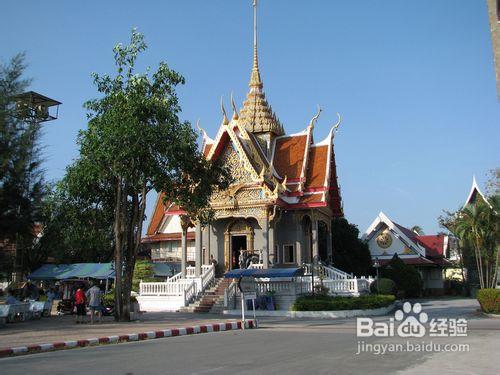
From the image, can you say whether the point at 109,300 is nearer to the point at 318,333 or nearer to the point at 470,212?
the point at 318,333

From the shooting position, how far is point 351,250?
38.8m

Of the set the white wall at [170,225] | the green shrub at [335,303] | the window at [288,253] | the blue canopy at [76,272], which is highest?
the white wall at [170,225]

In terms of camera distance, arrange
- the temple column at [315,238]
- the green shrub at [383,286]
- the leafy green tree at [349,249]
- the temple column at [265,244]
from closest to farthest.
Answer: the temple column at [265,244]
the temple column at [315,238]
the green shrub at [383,286]
the leafy green tree at [349,249]

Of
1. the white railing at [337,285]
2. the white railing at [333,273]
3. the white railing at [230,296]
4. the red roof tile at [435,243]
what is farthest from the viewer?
the red roof tile at [435,243]

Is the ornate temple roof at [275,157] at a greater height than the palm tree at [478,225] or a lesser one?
greater

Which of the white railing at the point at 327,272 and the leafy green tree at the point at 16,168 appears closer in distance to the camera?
the leafy green tree at the point at 16,168

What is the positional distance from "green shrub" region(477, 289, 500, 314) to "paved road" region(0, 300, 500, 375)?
9.58 metres

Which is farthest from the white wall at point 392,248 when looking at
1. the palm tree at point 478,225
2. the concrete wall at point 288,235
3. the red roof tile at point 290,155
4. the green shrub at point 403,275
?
the concrete wall at point 288,235

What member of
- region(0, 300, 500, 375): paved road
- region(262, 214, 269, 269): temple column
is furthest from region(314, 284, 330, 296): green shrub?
region(0, 300, 500, 375): paved road

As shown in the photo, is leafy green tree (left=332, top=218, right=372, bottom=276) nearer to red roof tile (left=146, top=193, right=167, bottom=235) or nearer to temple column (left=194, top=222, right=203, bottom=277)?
temple column (left=194, top=222, right=203, bottom=277)

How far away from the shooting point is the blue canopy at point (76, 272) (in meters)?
28.4

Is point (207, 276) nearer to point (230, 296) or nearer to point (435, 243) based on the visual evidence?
point (230, 296)

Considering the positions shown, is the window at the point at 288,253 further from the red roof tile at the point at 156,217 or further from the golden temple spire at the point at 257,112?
the red roof tile at the point at 156,217

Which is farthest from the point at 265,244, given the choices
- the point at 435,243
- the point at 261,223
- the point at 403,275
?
the point at 435,243
